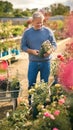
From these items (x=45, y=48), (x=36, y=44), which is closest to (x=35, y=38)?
(x=36, y=44)

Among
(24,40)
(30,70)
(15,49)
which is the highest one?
(24,40)

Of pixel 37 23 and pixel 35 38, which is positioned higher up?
pixel 37 23

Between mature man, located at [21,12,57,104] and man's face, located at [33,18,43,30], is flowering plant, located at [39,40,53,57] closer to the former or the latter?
mature man, located at [21,12,57,104]

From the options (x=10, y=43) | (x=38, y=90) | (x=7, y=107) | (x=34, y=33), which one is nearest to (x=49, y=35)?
(x=34, y=33)

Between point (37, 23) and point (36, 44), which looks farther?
point (36, 44)

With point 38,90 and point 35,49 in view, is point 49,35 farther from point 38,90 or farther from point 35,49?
point 38,90

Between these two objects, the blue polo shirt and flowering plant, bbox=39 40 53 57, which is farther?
the blue polo shirt

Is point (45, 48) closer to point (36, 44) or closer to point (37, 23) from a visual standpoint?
point (36, 44)

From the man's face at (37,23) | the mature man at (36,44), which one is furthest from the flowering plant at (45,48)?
the man's face at (37,23)

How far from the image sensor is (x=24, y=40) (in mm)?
6203

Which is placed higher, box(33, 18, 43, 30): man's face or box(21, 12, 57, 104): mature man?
box(33, 18, 43, 30): man's face

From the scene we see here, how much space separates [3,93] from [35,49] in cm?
80

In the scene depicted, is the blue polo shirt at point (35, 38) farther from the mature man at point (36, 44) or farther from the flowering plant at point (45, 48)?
the flowering plant at point (45, 48)

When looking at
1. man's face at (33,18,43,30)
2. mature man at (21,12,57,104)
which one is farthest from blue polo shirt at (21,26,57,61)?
man's face at (33,18,43,30)
